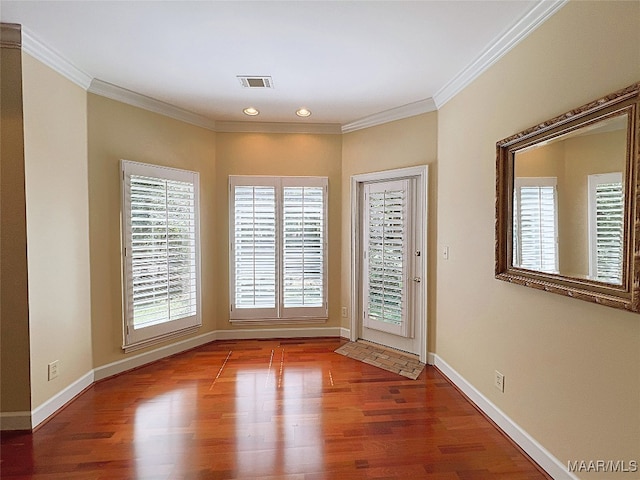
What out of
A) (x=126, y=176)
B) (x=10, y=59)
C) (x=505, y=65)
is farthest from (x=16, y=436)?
(x=505, y=65)

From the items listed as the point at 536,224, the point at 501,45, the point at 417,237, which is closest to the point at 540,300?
the point at 536,224

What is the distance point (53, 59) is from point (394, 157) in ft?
10.3

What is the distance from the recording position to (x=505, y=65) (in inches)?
89.7

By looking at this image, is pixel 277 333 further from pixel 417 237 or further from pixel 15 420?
pixel 15 420

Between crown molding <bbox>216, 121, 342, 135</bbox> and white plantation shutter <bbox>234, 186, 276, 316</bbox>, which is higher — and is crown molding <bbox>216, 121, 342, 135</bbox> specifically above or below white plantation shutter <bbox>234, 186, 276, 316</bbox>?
above

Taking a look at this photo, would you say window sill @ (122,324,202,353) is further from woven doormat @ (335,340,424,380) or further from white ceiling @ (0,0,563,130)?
white ceiling @ (0,0,563,130)

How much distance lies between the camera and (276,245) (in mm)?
4090

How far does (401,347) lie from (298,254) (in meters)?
1.64

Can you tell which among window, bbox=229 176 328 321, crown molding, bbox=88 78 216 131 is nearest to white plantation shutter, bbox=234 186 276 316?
window, bbox=229 176 328 321

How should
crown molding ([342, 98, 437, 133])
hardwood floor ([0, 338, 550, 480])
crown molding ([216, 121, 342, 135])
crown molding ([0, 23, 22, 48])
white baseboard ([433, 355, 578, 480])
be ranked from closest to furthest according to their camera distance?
1. white baseboard ([433, 355, 578, 480])
2. hardwood floor ([0, 338, 550, 480])
3. crown molding ([0, 23, 22, 48])
4. crown molding ([342, 98, 437, 133])
5. crown molding ([216, 121, 342, 135])

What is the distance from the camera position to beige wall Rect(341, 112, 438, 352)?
11.1 feet

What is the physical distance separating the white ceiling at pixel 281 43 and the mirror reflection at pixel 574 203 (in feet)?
2.75

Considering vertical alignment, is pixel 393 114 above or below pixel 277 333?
above

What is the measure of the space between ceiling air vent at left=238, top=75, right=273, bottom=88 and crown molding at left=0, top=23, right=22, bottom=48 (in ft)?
4.91
